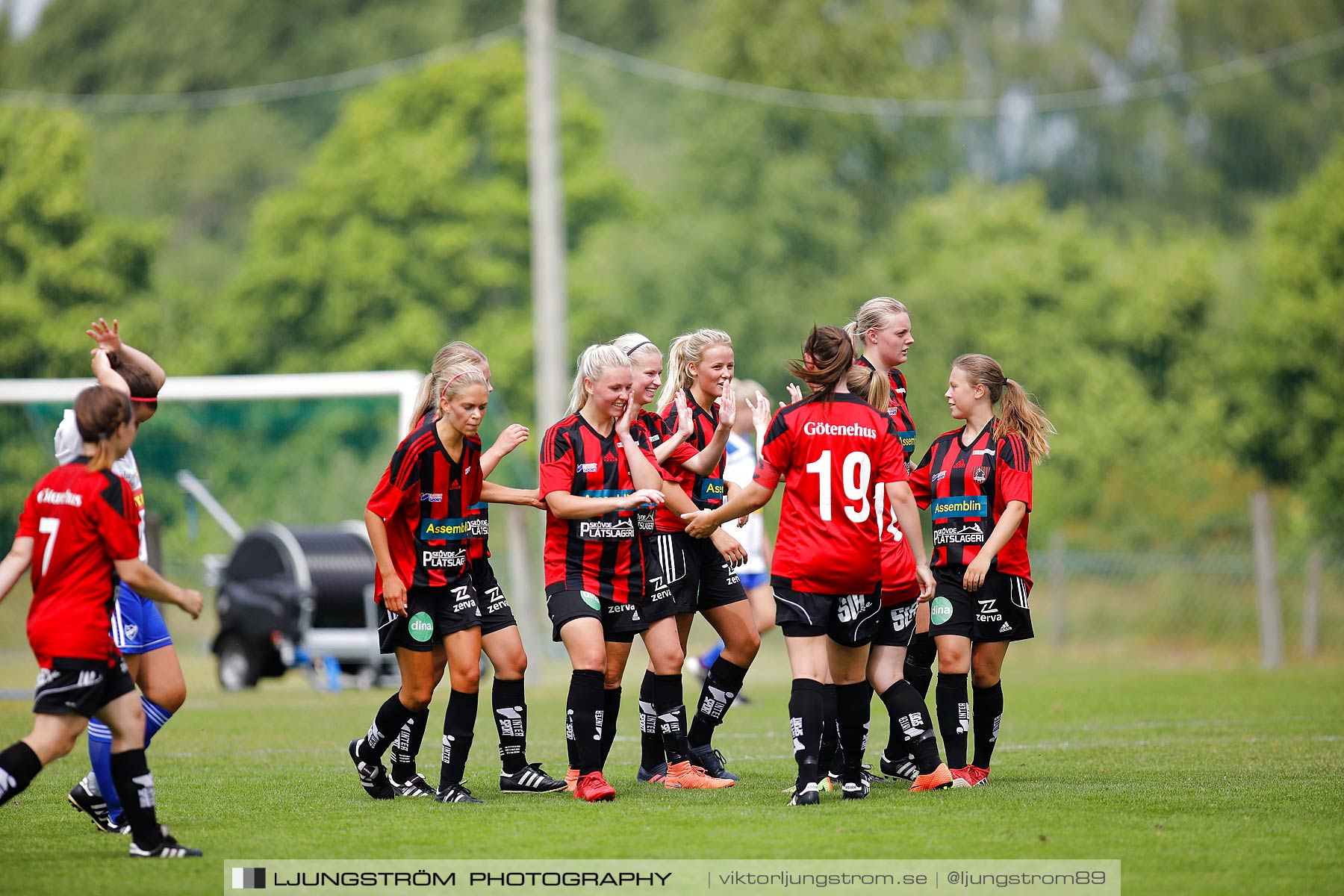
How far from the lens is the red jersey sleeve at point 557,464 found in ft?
23.2

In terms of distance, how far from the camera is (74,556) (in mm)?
5715

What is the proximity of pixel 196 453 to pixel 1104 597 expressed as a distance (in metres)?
12.9

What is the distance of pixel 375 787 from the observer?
7.19 m

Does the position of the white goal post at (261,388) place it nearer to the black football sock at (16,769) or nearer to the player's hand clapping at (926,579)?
the player's hand clapping at (926,579)

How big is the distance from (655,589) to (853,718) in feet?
3.68

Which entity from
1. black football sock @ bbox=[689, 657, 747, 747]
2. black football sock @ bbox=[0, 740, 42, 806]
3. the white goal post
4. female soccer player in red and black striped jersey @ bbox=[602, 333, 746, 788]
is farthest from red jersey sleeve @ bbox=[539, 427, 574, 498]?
the white goal post

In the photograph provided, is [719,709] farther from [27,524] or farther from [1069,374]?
[1069,374]

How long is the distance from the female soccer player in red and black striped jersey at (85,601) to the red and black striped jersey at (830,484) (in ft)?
8.32

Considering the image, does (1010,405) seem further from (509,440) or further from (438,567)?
(438,567)

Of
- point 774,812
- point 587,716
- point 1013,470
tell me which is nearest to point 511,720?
point 587,716

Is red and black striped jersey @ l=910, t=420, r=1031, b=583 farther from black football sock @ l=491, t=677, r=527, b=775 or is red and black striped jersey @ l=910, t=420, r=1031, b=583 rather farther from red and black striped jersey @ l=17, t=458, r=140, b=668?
red and black striped jersey @ l=17, t=458, r=140, b=668

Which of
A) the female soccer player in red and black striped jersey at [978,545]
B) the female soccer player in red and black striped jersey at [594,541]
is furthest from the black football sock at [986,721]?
the female soccer player in red and black striped jersey at [594,541]

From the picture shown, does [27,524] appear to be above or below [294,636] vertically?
above

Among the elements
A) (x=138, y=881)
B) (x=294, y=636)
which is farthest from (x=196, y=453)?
(x=138, y=881)
